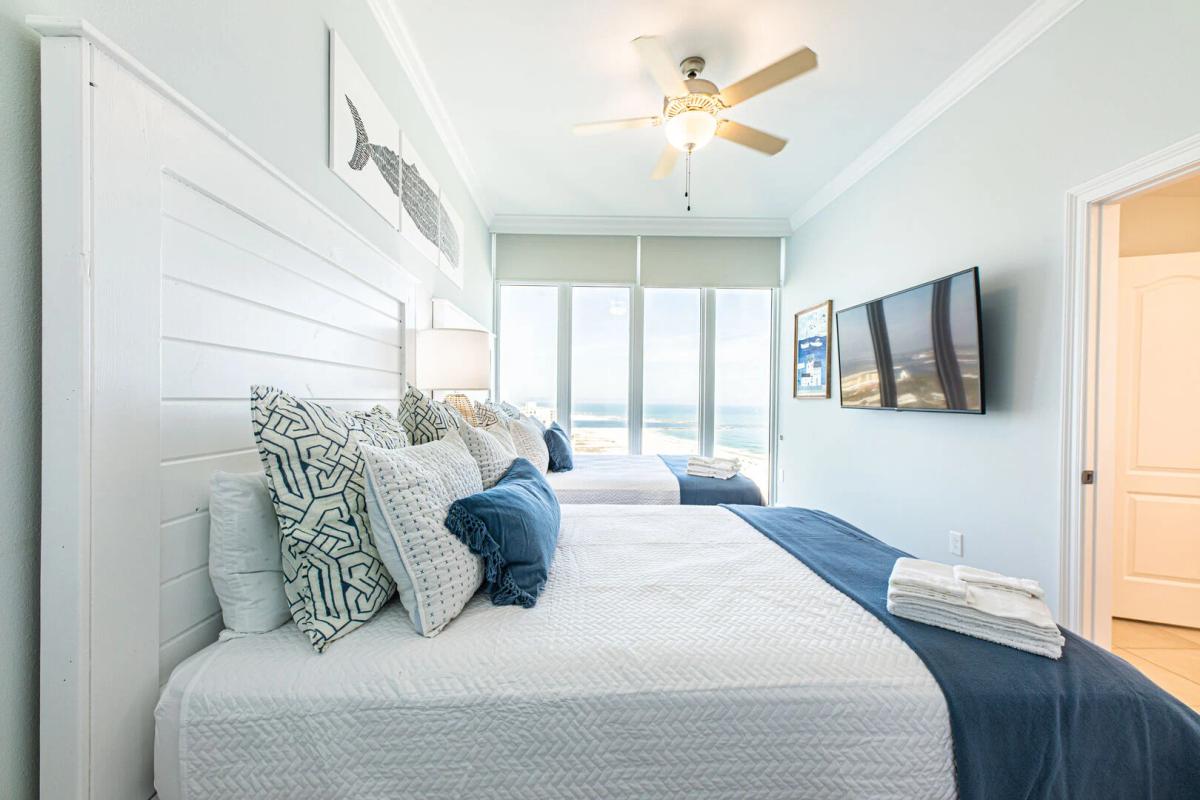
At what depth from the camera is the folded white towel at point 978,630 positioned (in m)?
→ 0.91

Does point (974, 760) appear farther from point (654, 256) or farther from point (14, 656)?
point (654, 256)

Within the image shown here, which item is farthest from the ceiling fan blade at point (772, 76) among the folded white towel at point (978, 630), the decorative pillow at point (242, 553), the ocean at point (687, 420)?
the ocean at point (687, 420)

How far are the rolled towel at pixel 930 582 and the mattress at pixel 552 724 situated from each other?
19 centimetres

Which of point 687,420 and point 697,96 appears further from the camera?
point 687,420

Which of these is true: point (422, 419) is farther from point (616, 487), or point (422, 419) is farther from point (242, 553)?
point (616, 487)

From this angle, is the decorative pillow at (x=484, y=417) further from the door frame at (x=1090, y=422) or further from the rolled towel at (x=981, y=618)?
the door frame at (x=1090, y=422)

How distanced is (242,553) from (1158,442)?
3.89 m

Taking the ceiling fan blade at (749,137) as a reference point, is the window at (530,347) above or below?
below

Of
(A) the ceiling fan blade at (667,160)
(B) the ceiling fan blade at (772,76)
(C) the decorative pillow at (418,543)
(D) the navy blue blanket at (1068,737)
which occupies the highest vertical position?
(B) the ceiling fan blade at (772,76)

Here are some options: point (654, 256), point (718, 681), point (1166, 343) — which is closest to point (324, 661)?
point (718, 681)

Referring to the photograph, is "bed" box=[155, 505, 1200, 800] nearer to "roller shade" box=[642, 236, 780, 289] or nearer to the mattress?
the mattress

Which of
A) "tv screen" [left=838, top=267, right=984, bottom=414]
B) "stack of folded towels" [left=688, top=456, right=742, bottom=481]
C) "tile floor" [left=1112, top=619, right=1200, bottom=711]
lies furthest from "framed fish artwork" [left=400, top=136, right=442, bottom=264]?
"tile floor" [left=1112, top=619, right=1200, bottom=711]

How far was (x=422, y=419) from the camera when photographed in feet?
4.91

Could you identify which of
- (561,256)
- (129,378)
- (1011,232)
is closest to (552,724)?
(129,378)
